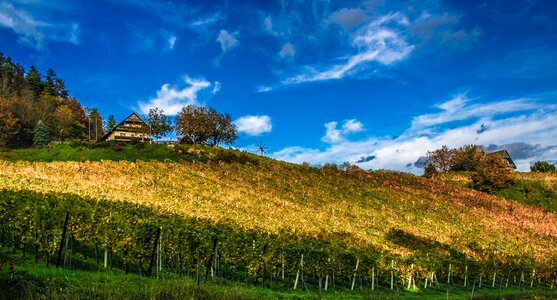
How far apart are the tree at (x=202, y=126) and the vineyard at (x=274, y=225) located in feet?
69.7

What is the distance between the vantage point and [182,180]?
48156 mm

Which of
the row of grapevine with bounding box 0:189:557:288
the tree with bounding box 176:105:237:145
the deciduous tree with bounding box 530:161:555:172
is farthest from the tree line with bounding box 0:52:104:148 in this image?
the deciduous tree with bounding box 530:161:555:172

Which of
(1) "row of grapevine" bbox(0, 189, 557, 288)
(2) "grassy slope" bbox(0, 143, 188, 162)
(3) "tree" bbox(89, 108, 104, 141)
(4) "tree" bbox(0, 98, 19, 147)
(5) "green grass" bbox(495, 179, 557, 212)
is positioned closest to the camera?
(1) "row of grapevine" bbox(0, 189, 557, 288)

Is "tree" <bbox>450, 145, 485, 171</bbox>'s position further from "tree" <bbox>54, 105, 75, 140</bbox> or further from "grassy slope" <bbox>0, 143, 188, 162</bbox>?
"tree" <bbox>54, 105, 75, 140</bbox>

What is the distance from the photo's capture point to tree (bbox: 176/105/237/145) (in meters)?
83.5

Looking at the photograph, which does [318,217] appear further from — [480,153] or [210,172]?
[480,153]

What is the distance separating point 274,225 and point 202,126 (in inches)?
2129

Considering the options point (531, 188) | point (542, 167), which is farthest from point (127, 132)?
point (542, 167)

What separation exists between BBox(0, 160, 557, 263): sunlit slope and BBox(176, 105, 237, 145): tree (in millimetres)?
25463

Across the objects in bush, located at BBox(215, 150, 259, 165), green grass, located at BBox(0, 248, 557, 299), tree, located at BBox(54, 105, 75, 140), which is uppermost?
tree, located at BBox(54, 105, 75, 140)

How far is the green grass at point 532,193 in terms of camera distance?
6788cm

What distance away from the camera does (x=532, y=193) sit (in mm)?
71312

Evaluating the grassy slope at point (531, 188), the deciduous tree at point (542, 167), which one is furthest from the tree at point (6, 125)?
the deciduous tree at point (542, 167)

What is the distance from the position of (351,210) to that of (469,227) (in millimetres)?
15956
